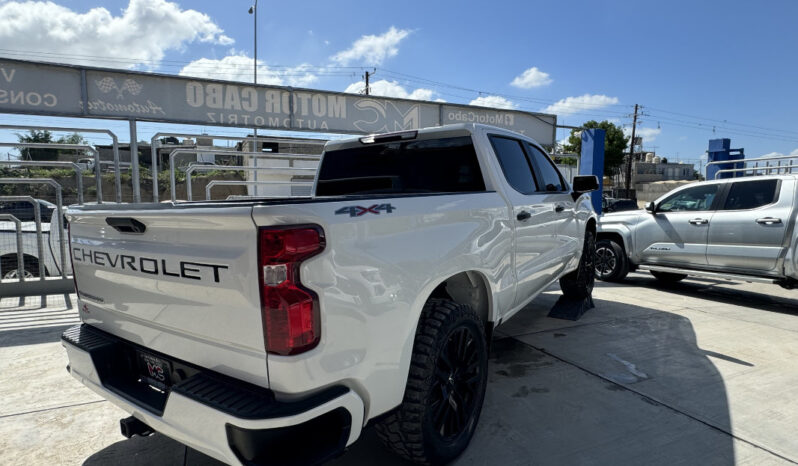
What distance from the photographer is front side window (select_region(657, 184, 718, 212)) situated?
6.57 m

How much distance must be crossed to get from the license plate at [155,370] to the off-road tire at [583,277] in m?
4.60

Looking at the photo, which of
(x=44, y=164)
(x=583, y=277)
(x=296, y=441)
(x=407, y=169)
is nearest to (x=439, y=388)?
(x=296, y=441)

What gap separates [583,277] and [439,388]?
3.80 metres

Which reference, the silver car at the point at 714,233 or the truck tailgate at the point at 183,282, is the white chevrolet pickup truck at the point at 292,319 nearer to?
the truck tailgate at the point at 183,282

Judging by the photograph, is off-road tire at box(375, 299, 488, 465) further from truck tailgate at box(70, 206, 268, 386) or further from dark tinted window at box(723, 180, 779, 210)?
dark tinted window at box(723, 180, 779, 210)

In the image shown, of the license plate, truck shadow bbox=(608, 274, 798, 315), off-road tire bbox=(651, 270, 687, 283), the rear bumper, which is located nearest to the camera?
the rear bumper

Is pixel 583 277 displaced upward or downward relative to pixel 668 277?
upward

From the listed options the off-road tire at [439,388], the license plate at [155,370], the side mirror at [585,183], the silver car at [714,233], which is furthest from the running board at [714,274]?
the license plate at [155,370]

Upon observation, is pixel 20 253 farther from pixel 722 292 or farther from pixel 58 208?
pixel 722 292

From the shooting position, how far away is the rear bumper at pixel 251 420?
1.62 metres

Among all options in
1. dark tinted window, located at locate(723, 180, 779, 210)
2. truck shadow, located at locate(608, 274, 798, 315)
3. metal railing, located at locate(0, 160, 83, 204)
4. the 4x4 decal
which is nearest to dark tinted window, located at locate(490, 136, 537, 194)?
the 4x4 decal

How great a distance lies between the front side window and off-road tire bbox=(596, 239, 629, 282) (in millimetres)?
893

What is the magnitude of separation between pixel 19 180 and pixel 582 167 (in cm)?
1029

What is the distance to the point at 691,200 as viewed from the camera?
6785mm
